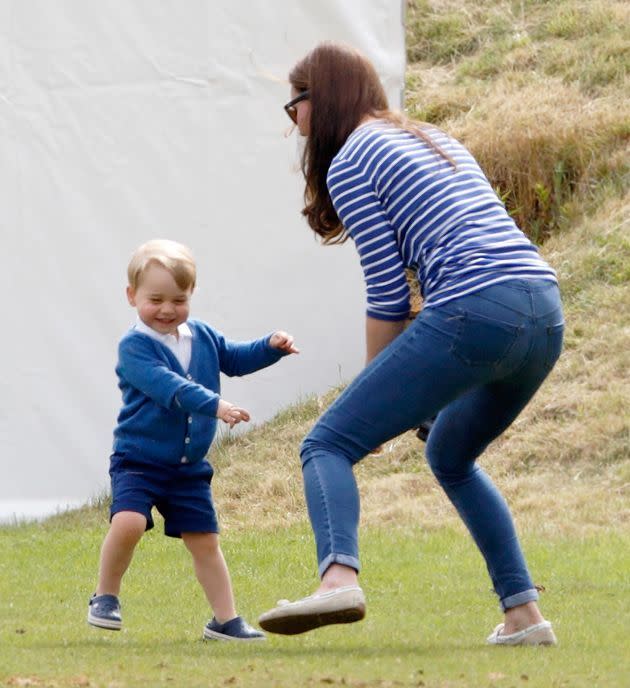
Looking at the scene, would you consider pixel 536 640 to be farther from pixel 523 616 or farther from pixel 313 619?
pixel 313 619

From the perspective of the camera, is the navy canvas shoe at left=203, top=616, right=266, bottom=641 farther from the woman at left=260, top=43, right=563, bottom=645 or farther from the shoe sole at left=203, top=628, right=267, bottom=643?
the woman at left=260, top=43, right=563, bottom=645

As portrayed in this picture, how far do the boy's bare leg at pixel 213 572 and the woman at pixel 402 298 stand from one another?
3.22 ft

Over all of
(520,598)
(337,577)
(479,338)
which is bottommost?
(520,598)

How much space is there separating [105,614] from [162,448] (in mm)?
608

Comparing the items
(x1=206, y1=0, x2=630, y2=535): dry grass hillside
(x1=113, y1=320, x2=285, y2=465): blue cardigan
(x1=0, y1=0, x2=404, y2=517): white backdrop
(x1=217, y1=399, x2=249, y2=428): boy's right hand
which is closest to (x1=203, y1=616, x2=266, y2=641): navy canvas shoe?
(x1=113, y1=320, x2=285, y2=465): blue cardigan

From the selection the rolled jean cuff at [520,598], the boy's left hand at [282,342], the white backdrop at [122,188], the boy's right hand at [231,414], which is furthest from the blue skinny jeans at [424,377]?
the white backdrop at [122,188]

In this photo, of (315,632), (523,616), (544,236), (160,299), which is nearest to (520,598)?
(523,616)

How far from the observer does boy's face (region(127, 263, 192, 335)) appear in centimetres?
529

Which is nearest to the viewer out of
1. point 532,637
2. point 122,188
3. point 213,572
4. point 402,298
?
point 402,298

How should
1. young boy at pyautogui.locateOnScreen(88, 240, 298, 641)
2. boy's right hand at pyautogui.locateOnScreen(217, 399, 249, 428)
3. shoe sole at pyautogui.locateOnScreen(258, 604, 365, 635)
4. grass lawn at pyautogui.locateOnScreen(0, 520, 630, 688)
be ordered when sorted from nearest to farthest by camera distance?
shoe sole at pyautogui.locateOnScreen(258, 604, 365, 635) → grass lawn at pyautogui.locateOnScreen(0, 520, 630, 688) → boy's right hand at pyautogui.locateOnScreen(217, 399, 249, 428) → young boy at pyautogui.locateOnScreen(88, 240, 298, 641)

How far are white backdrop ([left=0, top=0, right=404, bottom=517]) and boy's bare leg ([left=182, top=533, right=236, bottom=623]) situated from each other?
15.2ft

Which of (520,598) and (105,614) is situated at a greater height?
(520,598)

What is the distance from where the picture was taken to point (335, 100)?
4656 millimetres

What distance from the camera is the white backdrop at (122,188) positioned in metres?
9.89
